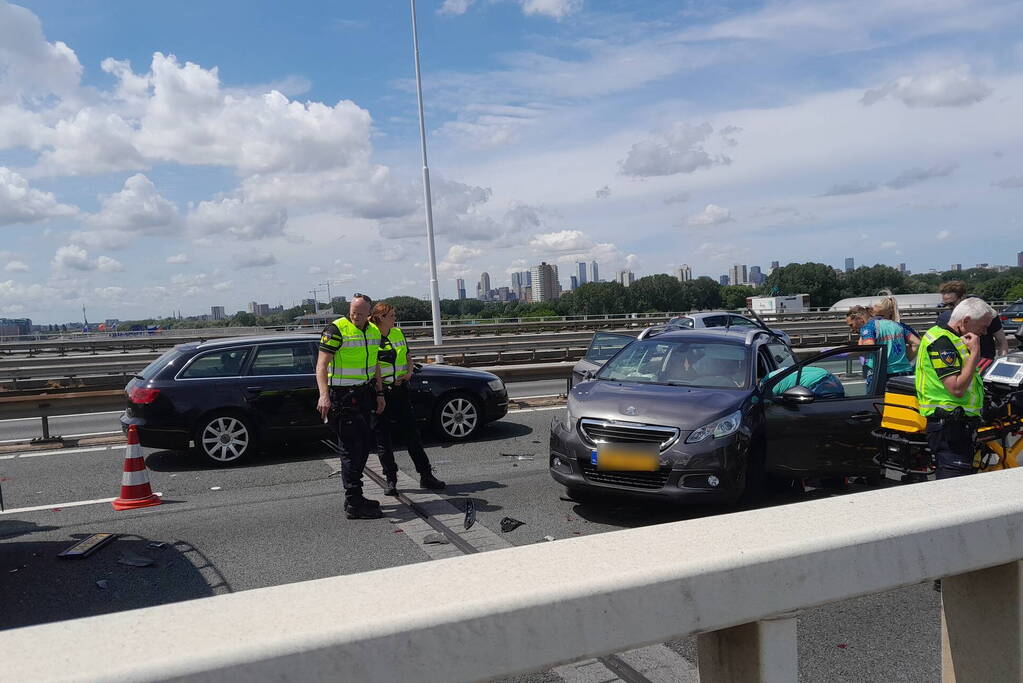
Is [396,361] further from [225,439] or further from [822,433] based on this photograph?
[822,433]

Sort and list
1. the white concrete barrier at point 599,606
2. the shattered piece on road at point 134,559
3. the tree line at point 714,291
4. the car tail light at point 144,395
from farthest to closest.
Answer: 1. the tree line at point 714,291
2. the car tail light at point 144,395
3. the shattered piece on road at point 134,559
4. the white concrete barrier at point 599,606

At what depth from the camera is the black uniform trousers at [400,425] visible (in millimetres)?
7727

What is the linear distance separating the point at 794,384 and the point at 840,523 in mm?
6098

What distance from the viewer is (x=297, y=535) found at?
6430 mm

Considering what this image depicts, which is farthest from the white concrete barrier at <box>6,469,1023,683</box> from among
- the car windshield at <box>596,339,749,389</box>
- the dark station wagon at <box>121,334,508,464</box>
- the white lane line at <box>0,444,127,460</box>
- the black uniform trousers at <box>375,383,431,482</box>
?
the white lane line at <box>0,444,127,460</box>

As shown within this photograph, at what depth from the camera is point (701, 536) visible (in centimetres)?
150

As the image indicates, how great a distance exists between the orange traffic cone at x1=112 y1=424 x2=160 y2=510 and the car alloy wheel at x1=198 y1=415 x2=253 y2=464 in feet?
5.29

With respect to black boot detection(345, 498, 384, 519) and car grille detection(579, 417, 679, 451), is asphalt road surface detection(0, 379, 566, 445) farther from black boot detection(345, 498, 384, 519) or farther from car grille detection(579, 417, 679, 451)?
car grille detection(579, 417, 679, 451)

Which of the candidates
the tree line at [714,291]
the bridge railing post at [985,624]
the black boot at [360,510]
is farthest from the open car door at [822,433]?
the tree line at [714,291]

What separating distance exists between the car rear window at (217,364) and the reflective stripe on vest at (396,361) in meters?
2.63

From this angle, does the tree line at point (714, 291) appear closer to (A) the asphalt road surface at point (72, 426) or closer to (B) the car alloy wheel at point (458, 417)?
(A) the asphalt road surface at point (72, 426)

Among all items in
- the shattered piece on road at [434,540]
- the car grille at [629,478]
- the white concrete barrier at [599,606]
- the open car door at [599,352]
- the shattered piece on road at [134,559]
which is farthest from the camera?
the open car door at [599,352]

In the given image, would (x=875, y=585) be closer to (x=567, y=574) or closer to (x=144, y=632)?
(x=567, y=574)

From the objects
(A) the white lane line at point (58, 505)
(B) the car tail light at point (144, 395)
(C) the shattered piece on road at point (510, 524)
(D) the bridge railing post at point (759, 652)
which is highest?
(D) the bridge railing post at point (759, 652)
